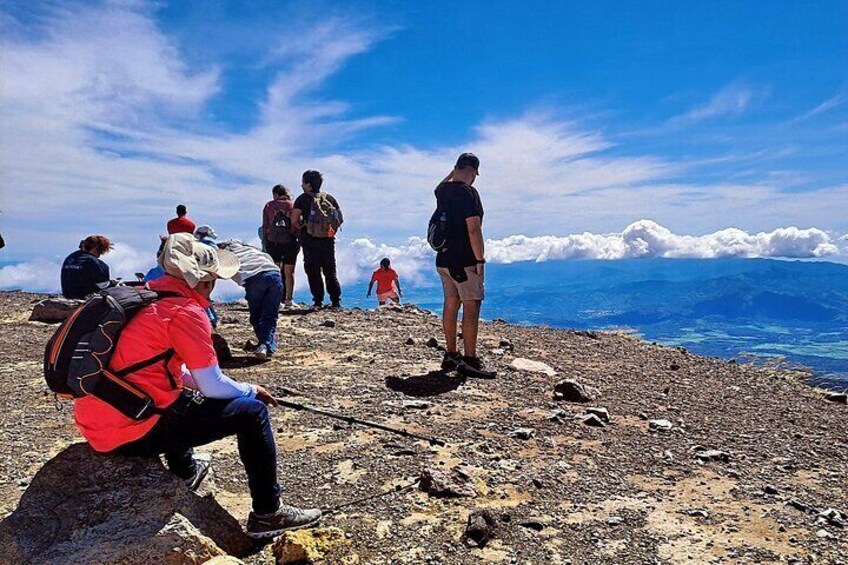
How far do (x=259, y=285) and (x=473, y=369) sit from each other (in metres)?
3.97

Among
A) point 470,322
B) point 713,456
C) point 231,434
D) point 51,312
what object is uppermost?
point 470,322

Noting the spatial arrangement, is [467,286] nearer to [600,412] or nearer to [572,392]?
[572,392]

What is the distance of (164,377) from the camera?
4.20 m

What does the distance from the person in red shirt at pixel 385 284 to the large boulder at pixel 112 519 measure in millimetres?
16297

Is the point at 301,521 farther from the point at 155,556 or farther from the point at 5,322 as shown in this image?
the point at 5,322

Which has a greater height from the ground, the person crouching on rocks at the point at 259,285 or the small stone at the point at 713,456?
the person crouching on rocks at the point at 259,285

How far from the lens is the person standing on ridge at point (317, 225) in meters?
15.7

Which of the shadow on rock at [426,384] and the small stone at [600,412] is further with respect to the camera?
the shadow on rock at [426,384]

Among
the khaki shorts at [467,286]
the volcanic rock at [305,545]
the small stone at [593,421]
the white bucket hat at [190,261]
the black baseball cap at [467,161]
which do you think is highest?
the black baseball cap at [467,161]

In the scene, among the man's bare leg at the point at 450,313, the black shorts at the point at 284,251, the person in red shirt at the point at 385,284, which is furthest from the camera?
the person in red shirt at the point at 385,284

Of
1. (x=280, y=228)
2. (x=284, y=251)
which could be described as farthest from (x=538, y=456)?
(x=284, y=251)

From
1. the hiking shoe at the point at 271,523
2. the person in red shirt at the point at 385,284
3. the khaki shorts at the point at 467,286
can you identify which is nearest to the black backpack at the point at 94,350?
the hiking shoe at the point at 271,523

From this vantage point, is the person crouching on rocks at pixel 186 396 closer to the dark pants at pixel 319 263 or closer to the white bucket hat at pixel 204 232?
the white bucket hat at pixel 204 232

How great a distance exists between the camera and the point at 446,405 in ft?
28.2
